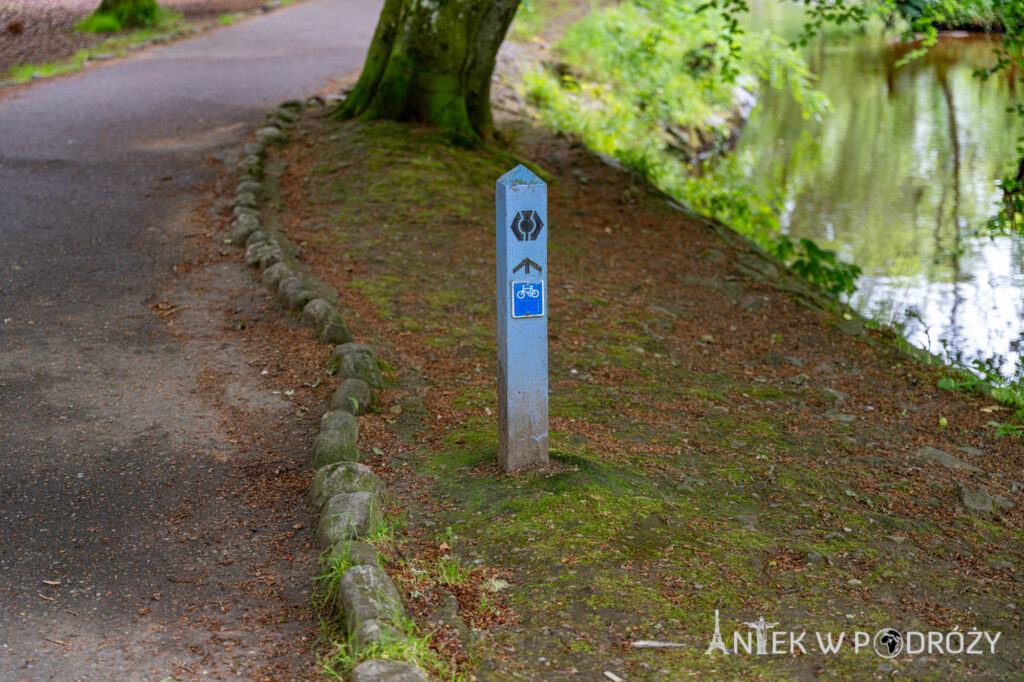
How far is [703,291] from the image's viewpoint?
7.14 m

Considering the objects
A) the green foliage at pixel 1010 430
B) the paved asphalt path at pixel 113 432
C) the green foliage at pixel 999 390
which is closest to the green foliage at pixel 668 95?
the green foliage at pixel 999 390

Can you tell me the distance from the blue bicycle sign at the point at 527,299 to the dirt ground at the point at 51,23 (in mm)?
11859

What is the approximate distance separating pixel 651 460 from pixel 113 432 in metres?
2.45

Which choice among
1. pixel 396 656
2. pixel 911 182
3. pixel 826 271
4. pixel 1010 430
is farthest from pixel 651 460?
pixel 911 182

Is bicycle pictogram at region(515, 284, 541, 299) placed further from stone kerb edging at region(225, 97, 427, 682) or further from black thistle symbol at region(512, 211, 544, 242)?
stone kerb edging at region(225, 97, 427, 682)

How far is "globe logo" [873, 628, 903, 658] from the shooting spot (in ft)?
9.69

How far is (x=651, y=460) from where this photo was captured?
429 cm

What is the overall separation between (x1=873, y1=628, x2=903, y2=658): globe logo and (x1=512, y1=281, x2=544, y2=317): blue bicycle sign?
170 centimetres

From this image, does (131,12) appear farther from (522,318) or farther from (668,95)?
(522,318)

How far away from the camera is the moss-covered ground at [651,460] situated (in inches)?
120

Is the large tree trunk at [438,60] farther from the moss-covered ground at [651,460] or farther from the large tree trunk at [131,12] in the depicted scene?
the large tree trunk at [131,12]

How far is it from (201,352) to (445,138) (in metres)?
4.29

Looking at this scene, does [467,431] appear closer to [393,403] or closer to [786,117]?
[393,403]

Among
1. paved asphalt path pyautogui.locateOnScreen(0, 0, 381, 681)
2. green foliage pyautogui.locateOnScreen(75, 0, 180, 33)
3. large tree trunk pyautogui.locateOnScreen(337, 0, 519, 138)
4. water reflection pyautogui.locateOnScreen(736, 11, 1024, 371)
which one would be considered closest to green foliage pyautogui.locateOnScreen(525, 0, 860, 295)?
water reflection pyautogui.locateOnScreen(736, 11, 1024, 371)
